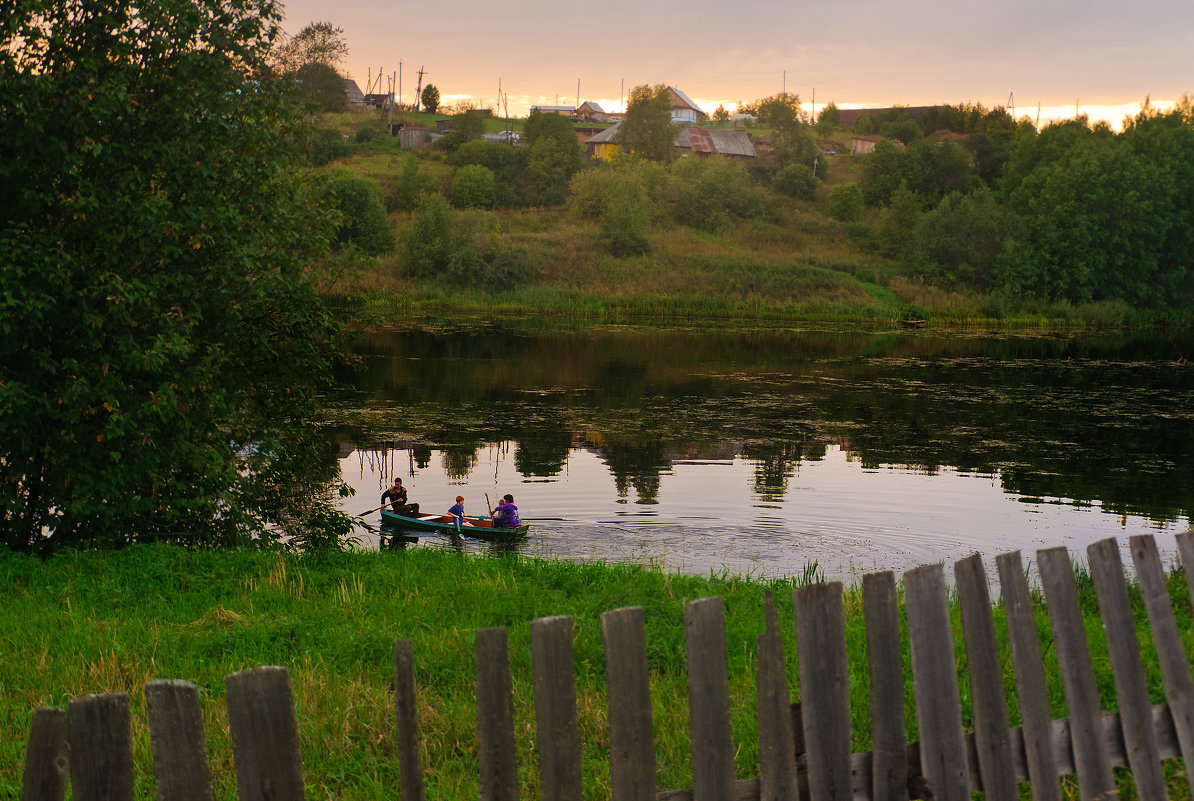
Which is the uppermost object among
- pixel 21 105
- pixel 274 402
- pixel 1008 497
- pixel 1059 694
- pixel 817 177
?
pixel 817 177

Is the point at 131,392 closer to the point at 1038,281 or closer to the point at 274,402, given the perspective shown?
the point at 274,402

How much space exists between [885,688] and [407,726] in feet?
5.75

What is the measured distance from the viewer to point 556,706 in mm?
3141

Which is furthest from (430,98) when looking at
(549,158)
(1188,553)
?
(1188,553)

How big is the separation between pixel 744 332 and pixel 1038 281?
2516 cm

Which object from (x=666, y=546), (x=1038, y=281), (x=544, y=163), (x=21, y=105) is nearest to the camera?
(x=21, y=105)

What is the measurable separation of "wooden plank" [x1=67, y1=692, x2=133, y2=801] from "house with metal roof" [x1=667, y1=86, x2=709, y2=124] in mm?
142838

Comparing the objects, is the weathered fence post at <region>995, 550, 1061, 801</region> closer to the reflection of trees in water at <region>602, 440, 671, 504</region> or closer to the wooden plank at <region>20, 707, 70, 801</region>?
the wooden plank at <region>20, 707, 70, 801</region>

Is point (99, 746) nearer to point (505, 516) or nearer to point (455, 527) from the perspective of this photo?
point (505, 516)

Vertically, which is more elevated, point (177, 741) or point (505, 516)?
point (177, 741)

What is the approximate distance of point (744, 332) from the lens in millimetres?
56781

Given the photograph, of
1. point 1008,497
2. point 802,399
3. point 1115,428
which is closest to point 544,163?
point 802,399

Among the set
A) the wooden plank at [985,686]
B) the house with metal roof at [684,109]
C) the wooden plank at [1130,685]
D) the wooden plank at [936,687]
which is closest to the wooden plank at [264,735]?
the wooden plank at [936,687]

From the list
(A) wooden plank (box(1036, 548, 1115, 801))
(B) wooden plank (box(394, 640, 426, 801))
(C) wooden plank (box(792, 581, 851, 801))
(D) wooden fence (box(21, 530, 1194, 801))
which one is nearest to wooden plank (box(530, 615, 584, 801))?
(D) wooden fence (box(21, 530, 1194, 801))
